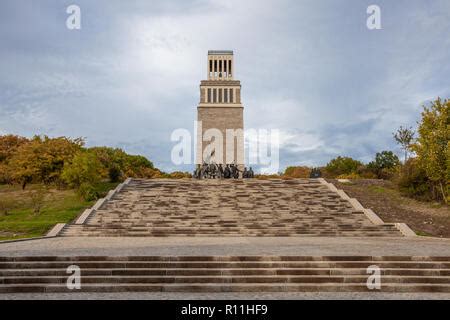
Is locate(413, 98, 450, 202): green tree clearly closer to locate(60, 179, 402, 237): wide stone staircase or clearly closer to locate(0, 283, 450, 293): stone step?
locate(60, 179, 402, 237): wide stone staircase

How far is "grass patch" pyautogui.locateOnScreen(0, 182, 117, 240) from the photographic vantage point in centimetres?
1708

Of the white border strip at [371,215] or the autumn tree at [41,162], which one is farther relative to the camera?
the autumn tree at [41,162]

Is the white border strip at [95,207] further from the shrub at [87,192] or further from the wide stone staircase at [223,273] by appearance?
the wide stone staircase at [223,273]

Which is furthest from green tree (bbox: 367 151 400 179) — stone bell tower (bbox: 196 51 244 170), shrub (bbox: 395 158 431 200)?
shrub (bbox: 395 158 431 200)

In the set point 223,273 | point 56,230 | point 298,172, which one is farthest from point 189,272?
point 298,172

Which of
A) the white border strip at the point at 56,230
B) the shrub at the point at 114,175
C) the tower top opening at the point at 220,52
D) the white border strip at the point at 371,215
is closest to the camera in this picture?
the white border strip at the point at 56,230

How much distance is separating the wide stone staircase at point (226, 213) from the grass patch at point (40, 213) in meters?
1.27

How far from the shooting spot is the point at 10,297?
25.3 ft

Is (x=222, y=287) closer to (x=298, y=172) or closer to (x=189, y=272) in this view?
(x=189, y=272)

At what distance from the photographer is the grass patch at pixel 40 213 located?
17078mm

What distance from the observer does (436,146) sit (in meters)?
23.0

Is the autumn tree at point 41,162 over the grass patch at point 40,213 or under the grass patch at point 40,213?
over

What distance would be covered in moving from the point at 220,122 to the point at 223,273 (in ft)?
160

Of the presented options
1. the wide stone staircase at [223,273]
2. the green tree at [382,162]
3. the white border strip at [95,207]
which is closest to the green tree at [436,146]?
the wide stone staircase at [223,273]
